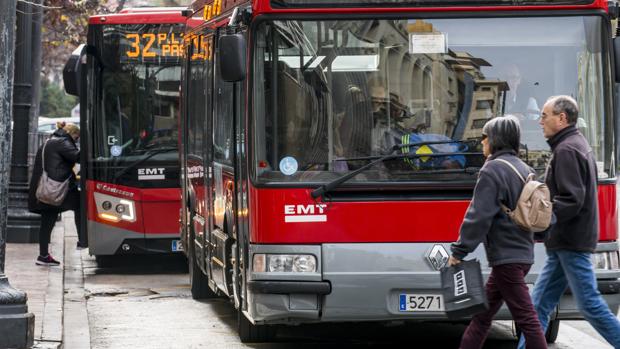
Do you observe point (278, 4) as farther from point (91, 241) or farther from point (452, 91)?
point (91, 241)

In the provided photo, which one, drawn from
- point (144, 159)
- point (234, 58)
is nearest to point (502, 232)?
point (234, 58)

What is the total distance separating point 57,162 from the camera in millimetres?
16422

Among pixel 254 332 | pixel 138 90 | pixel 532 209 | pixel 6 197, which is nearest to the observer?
pixel 532 209

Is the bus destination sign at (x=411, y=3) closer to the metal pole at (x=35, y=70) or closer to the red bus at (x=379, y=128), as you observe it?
the red bus at (x=379, y=128)

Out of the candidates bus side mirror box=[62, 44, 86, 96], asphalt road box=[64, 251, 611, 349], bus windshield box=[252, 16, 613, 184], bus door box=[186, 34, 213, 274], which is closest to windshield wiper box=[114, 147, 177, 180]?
bus side mirror box=[62, 44, 86, 96]

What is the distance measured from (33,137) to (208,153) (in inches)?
508

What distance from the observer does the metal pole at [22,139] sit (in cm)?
1966

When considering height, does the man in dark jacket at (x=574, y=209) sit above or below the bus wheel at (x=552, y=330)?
above

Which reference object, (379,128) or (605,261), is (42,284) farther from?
(605,261)

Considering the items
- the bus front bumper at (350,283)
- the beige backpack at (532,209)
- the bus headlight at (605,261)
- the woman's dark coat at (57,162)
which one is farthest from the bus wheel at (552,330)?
the woman's dark coat at (57,162)

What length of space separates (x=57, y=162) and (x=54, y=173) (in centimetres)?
15

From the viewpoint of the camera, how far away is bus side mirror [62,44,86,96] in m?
16.1

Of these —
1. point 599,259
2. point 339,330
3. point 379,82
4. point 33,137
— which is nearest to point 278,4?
point 379,82

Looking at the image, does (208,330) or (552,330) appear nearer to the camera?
(552,330)
